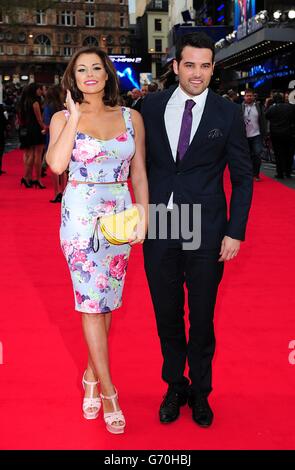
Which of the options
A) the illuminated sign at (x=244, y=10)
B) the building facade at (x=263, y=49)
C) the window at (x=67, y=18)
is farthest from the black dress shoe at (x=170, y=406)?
the window at (x=67, y=18)

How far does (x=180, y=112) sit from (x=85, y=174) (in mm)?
539

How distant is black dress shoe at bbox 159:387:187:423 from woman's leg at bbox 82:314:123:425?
0.24 metres

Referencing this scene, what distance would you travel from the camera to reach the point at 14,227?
849cm

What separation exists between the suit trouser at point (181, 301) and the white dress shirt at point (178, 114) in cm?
32

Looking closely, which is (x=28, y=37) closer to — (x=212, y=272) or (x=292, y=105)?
(x=292, y=105)

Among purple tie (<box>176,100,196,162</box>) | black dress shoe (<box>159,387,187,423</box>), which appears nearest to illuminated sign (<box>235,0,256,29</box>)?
purple tie (<box>176,100,196,162</box>)

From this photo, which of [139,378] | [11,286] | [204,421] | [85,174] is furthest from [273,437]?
[11,286]

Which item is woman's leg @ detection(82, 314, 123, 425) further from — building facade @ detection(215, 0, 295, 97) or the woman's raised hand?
building facade @ detection(215, 0, 295, 97)

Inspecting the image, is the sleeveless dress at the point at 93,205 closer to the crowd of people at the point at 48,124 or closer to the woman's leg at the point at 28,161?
the crowd of people at the point at 48,124

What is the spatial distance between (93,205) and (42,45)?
9650 centimetres

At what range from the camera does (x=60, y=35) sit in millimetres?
94875

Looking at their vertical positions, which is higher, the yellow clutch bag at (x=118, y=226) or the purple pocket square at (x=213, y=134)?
the purple pocket square at (x=213, y=134)

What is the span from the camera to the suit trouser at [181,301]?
320 centimetres

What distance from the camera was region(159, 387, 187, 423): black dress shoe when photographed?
3281mm
